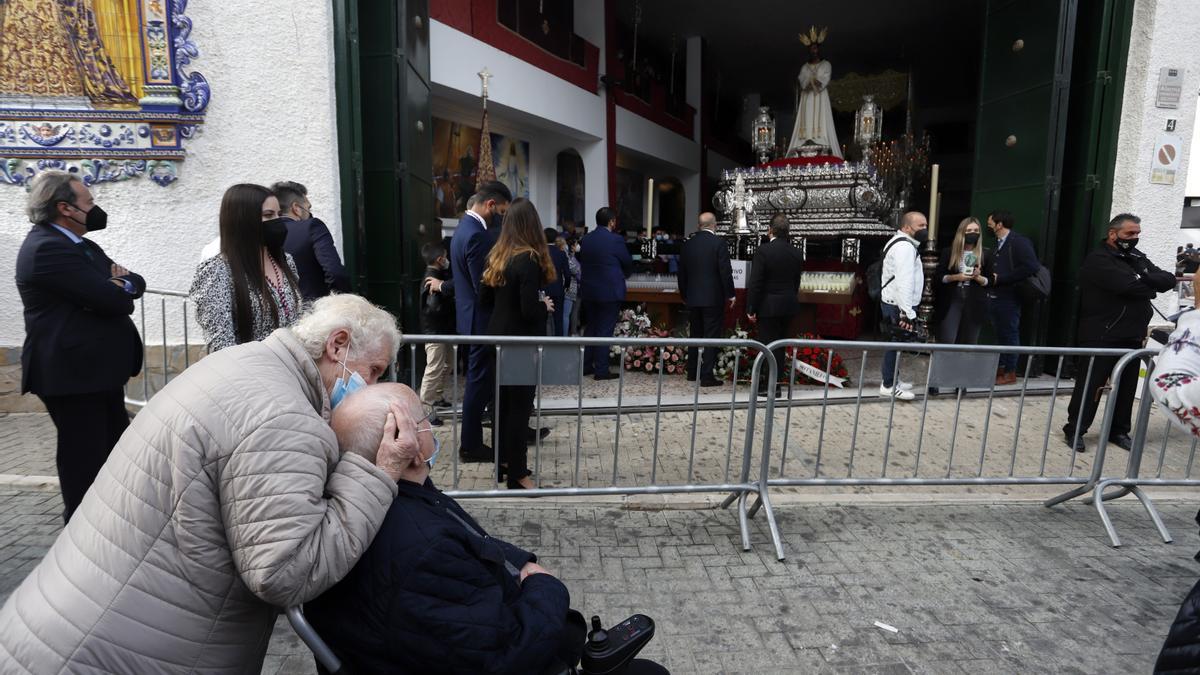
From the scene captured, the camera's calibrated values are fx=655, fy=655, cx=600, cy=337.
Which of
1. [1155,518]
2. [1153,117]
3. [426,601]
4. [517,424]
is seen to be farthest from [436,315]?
[1153,117]

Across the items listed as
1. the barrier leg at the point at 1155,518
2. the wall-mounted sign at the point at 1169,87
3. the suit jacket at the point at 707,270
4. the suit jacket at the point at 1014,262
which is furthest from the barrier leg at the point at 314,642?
the wall-mounted sign at the point at 1169,87

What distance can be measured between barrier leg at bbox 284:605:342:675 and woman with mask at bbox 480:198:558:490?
2418 mm

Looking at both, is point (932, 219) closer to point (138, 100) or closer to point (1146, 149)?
point (1146, 149)

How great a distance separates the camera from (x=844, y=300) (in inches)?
314

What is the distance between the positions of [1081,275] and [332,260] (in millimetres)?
5709

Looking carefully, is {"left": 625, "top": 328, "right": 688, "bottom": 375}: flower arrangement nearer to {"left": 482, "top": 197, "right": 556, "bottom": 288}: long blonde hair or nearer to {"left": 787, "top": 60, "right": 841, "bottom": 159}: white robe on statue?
{"left": 482, "top": 197, "right": 556, "bottom": 288}: long blonde hair

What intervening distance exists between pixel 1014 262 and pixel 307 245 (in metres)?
6.47

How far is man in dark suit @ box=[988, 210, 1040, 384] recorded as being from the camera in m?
6.47

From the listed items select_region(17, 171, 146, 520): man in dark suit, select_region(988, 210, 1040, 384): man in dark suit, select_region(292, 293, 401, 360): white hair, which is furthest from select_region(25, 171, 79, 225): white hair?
select_region(988, 210, 1040, 384): man in dark suit

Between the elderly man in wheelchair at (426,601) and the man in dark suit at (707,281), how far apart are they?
532 cm

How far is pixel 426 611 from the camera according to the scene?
1.34 m

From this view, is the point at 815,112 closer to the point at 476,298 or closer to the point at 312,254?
the point at 476,298

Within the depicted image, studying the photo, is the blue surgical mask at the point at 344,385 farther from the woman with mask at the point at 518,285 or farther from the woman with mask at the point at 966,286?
the woman with mask at the point at 966,286

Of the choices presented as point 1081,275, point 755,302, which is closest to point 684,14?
point 755,302
